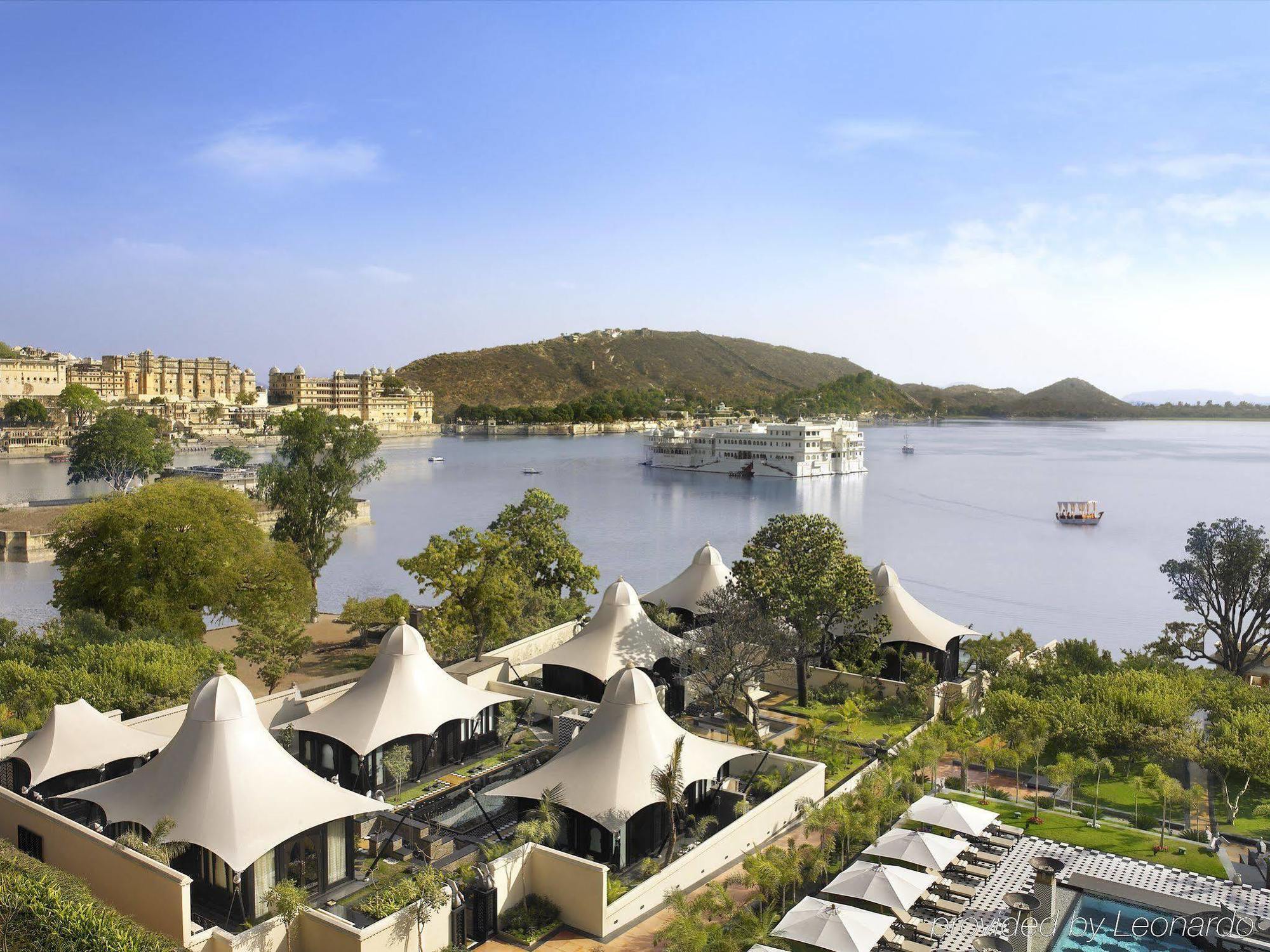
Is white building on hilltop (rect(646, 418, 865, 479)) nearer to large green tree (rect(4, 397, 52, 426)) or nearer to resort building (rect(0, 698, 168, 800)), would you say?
large green tree (rect(4, 397, 52, 426))

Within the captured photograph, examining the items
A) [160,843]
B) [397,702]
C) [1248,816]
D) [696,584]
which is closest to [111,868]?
[160,843]

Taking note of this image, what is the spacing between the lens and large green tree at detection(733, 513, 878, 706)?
16719mm

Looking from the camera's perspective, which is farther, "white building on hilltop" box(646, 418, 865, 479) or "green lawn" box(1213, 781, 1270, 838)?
"white building on hilltop" box(646, 418, 865, 479)

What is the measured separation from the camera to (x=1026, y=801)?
12406 mm

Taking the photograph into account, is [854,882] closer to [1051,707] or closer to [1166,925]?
[1166,925]

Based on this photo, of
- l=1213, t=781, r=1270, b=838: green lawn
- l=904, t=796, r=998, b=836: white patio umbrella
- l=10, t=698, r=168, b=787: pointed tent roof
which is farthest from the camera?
l=1213, t=781, r=1270, b=838: green lawn

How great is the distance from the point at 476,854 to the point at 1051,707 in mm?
8897

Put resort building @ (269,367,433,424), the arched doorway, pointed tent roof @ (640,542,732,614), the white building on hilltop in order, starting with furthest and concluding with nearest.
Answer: resort building @ (269,367,433,424)
the white building on hilltop
pointed tent roof @ (640,542,732,614)
the arched doorway

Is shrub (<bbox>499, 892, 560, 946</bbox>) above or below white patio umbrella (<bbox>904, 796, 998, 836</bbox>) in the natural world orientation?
below

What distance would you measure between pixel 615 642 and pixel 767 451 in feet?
181

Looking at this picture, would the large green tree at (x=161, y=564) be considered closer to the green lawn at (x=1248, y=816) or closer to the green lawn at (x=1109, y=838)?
the green lawn at (x=1109, y=838)

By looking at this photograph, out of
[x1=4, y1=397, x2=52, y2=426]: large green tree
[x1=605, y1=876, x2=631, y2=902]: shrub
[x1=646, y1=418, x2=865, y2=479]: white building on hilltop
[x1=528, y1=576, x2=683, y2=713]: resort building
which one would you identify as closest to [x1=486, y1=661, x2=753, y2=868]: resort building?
[x1=605, y1=876, x2=631, y2=902]: shrub

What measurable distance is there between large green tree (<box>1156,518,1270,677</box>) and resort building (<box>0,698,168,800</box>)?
18361 mm

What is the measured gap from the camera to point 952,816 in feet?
34.9
